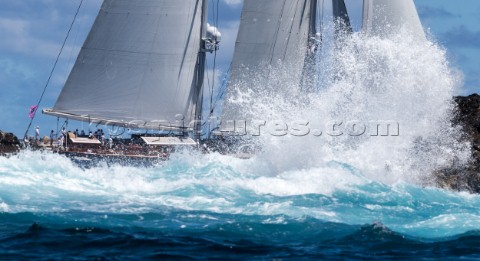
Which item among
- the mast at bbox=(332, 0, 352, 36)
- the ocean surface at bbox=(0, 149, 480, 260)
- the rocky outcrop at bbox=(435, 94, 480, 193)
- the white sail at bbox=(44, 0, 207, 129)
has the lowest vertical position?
the ocean surface at bbox=(0, 149, 480, 260)

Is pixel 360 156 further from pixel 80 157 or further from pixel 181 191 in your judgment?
pixel 80 157

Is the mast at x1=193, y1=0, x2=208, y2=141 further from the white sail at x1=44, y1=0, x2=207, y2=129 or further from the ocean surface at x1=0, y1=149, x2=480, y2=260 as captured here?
the ocean surface at x1=0, y1=149, x2=480, y2=260

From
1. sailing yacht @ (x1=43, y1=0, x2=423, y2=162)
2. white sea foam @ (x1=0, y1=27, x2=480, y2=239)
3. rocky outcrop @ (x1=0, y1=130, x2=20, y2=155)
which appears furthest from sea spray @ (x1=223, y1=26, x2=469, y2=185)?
rocky outcrop @ (x1=0, y1=130, x2=20, y2=155)

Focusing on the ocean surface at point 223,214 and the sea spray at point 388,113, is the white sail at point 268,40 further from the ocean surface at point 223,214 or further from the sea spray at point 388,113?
the ocean surface at point 223,214

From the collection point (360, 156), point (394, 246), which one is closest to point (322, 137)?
point (360, 156)

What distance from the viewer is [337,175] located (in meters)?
28.6

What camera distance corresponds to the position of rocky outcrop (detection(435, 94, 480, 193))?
32.9 metres

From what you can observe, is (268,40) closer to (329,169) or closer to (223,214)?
(329,169)

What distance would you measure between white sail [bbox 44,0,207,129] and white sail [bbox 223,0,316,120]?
2.10 meters

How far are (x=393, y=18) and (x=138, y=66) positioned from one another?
13.0 metres

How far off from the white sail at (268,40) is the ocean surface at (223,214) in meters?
9.41

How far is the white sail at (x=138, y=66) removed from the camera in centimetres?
4006

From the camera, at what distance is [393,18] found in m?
35.0

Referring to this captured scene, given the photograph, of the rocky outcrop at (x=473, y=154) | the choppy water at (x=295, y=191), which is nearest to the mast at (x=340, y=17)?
the choppy water at (x=295, y=191)
